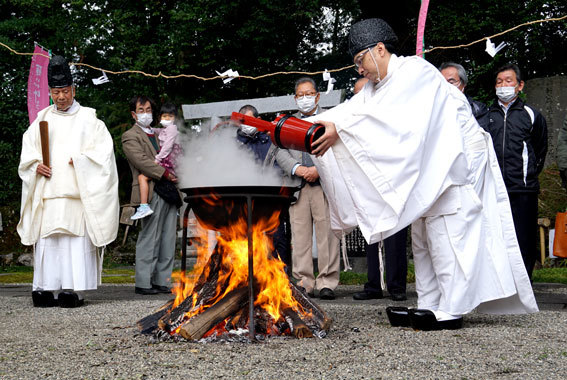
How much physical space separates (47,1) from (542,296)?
14.0m

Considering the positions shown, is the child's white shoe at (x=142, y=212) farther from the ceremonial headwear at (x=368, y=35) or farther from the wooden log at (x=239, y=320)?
the ceremonial headwear at (x=368, y=35)

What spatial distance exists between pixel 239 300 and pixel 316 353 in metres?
0.81

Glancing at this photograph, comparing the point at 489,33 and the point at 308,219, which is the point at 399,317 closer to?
the point at 308,219

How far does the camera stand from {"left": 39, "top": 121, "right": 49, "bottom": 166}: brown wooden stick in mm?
5730

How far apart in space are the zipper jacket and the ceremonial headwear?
260 cm

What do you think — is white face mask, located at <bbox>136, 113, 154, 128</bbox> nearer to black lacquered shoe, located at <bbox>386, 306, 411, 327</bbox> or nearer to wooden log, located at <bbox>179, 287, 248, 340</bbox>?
wooden log, located at <bbox>179, 287, 248, 340</bbox>

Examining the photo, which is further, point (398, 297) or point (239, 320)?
point (398, 297)

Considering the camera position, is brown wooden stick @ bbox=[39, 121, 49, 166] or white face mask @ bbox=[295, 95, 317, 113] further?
white face mask @ bbox=[295, 95, 317, 113]

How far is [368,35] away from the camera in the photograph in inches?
153

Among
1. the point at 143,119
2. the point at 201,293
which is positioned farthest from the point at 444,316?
the point at 143,119

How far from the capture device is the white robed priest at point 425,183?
3.57 metres

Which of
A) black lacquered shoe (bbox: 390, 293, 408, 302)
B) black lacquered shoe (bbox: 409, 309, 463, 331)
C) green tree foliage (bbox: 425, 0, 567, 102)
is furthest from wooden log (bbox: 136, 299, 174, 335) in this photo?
green tree foliage (bbox: 425, 0, 567, 102)

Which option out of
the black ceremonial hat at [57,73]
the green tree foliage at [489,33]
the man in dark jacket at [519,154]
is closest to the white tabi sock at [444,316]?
the man in dark jacket at [519,154]

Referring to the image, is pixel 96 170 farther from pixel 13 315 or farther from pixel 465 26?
pixel 465 26
